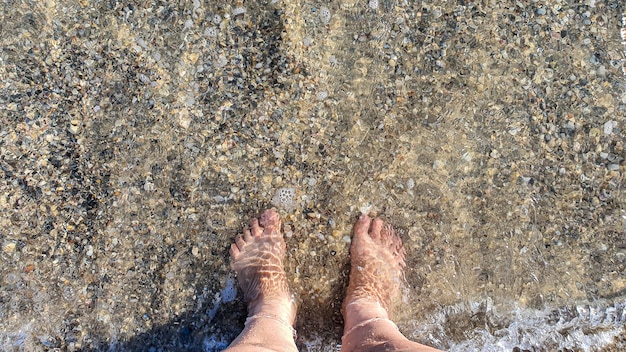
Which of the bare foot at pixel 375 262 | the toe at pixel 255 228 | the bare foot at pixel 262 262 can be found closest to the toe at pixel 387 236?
the bare foot at pixel 375 262

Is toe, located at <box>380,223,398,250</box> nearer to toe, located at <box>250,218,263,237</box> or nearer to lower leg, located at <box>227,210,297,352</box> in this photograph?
lower leg, located at <box>227,210,297,352</box>

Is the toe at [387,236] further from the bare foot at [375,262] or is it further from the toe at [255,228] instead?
the toe at [255,228]

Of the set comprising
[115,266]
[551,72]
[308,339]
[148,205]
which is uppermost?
[551,72]

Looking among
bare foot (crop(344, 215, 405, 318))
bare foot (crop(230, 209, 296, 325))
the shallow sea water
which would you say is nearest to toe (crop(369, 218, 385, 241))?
bare foot (crop(344, 215, 405, 318))

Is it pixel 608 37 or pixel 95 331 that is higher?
pixel 608 37

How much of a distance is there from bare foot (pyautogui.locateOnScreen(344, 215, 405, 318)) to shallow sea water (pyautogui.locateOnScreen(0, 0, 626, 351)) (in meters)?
0.08

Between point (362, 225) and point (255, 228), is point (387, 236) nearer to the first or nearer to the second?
point (362, 225)

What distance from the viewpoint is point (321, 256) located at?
2699 millimetres

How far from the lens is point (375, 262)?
2.67 m

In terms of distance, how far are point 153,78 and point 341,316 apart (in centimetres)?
177

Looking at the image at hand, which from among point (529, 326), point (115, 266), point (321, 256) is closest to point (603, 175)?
point (529, 326)

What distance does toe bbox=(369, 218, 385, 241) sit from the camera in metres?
2.67

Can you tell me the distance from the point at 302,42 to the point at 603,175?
6.30 ft

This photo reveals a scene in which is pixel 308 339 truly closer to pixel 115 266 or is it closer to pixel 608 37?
pixel 115 266
